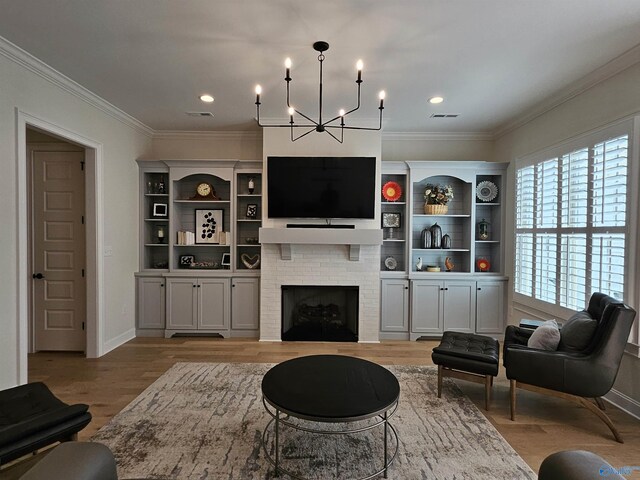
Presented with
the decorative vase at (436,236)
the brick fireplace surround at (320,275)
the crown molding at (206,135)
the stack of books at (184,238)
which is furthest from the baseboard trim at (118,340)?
the decorative vase at (436,236)

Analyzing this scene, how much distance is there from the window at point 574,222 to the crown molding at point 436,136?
35.8 inches

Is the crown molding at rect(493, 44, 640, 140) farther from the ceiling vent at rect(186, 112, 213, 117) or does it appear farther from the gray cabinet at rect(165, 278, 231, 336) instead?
the gray cabinet at rect(165, 278, 231, 336)

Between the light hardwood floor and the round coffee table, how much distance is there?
1.07 metres

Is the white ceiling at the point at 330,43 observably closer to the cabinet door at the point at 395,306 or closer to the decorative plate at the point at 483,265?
the decorative plate at the point at 483,265

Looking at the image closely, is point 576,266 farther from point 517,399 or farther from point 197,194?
point 197,194

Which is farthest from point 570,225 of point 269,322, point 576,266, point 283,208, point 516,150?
point 269,322


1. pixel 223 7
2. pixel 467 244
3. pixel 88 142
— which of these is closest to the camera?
pixel 223 7

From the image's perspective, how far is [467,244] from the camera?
16.1 ft

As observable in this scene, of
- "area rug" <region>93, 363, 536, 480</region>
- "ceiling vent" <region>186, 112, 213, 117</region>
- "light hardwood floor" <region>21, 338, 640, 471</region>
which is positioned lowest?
"light hardwood floor" <region>21, 338, 640, 471</region>

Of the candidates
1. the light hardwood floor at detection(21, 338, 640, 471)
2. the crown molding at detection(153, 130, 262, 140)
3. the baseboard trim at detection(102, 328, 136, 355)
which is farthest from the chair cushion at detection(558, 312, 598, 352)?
the baseboard trim at detection(102, 328, 136, 355)

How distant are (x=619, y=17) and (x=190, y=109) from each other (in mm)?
4083

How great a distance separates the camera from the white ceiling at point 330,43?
2.25m

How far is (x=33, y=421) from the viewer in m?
1.72

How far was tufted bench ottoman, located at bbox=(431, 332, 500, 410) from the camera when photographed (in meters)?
2.82
